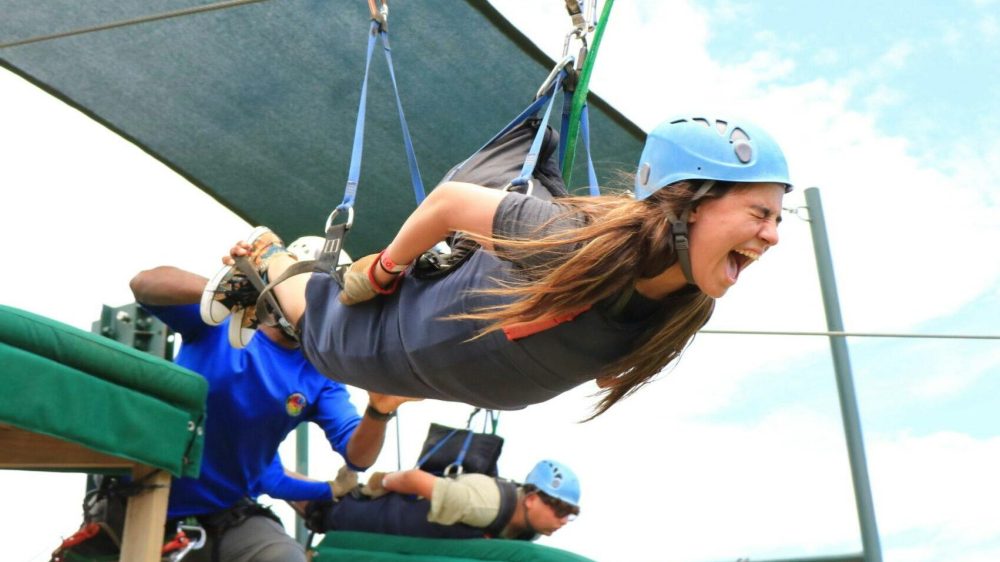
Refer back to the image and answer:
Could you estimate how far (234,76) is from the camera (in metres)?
3.53

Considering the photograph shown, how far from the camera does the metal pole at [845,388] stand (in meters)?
3.64

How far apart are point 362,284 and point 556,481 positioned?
5.99 feet

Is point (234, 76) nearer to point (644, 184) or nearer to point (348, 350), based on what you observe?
point (348, 350)

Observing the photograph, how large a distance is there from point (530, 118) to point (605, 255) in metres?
0.66

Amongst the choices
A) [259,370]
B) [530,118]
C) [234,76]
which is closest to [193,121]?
[234,76]

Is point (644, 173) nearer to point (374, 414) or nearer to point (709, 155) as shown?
point (709, 155)

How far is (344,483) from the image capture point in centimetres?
377

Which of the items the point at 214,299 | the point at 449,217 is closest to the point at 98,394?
the point at 214,299

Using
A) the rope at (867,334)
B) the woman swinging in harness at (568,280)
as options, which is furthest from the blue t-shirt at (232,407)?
the rope at (867,334)

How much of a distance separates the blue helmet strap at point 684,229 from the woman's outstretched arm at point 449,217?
0.29m

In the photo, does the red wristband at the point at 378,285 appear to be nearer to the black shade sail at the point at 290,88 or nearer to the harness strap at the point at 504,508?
the black shade sail at the point at 290,88

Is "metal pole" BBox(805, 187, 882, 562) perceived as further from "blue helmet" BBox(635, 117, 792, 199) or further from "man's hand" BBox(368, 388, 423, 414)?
"blue helmet" BBox(635, 117, 792, 199)

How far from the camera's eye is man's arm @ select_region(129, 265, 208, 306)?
2891mm

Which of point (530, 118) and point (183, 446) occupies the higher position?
point (530, 118)
